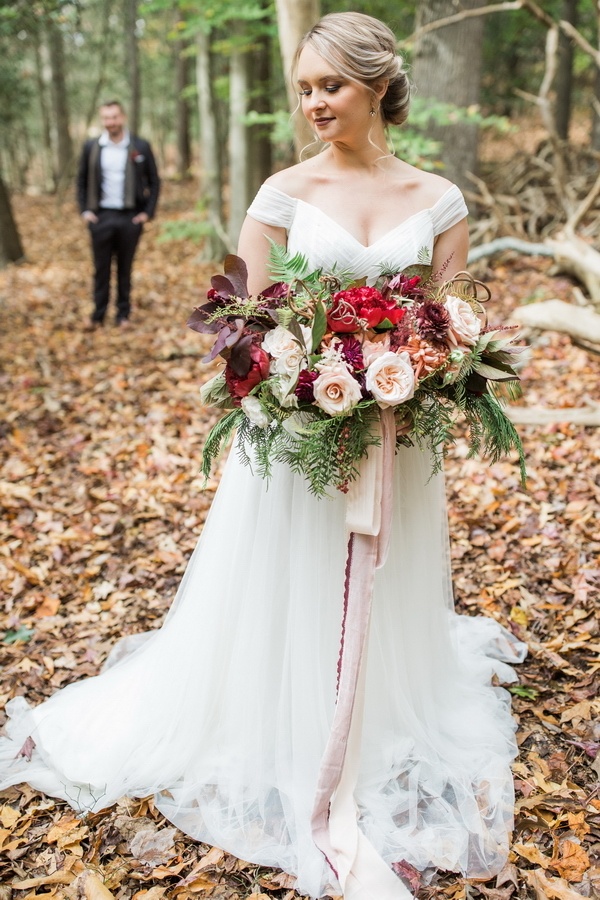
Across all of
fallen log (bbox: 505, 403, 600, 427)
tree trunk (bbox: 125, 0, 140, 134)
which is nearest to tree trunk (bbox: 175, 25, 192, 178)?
tree trunk (bbox: 125, 0, 140, 134)

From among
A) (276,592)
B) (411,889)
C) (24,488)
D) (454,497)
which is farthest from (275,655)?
(24,488)

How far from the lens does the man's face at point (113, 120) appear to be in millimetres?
8180

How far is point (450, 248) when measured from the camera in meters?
2.75

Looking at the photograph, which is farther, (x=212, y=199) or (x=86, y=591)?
(x=212, y=199)

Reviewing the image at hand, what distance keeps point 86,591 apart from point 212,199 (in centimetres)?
852

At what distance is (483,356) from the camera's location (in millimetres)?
2453

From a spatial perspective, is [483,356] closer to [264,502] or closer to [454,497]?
[264,502]

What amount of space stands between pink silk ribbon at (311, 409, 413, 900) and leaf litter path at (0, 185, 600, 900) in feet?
0.64

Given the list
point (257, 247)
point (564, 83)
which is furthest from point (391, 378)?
point (564, 83)

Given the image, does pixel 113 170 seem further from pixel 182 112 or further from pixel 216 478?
pixel 182 112

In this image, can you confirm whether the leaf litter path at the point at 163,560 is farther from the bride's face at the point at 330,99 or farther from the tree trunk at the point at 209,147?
the tree trunk at the point at 209,147

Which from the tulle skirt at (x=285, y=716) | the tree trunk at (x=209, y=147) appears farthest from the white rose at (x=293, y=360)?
the tree trunk at (x=209, y=147)

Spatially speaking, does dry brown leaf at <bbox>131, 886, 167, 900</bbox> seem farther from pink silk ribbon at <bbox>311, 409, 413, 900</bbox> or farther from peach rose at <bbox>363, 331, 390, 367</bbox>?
peach rose at <bbox>363, 331, 390, 367</bbox>

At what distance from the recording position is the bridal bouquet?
2.21 m
